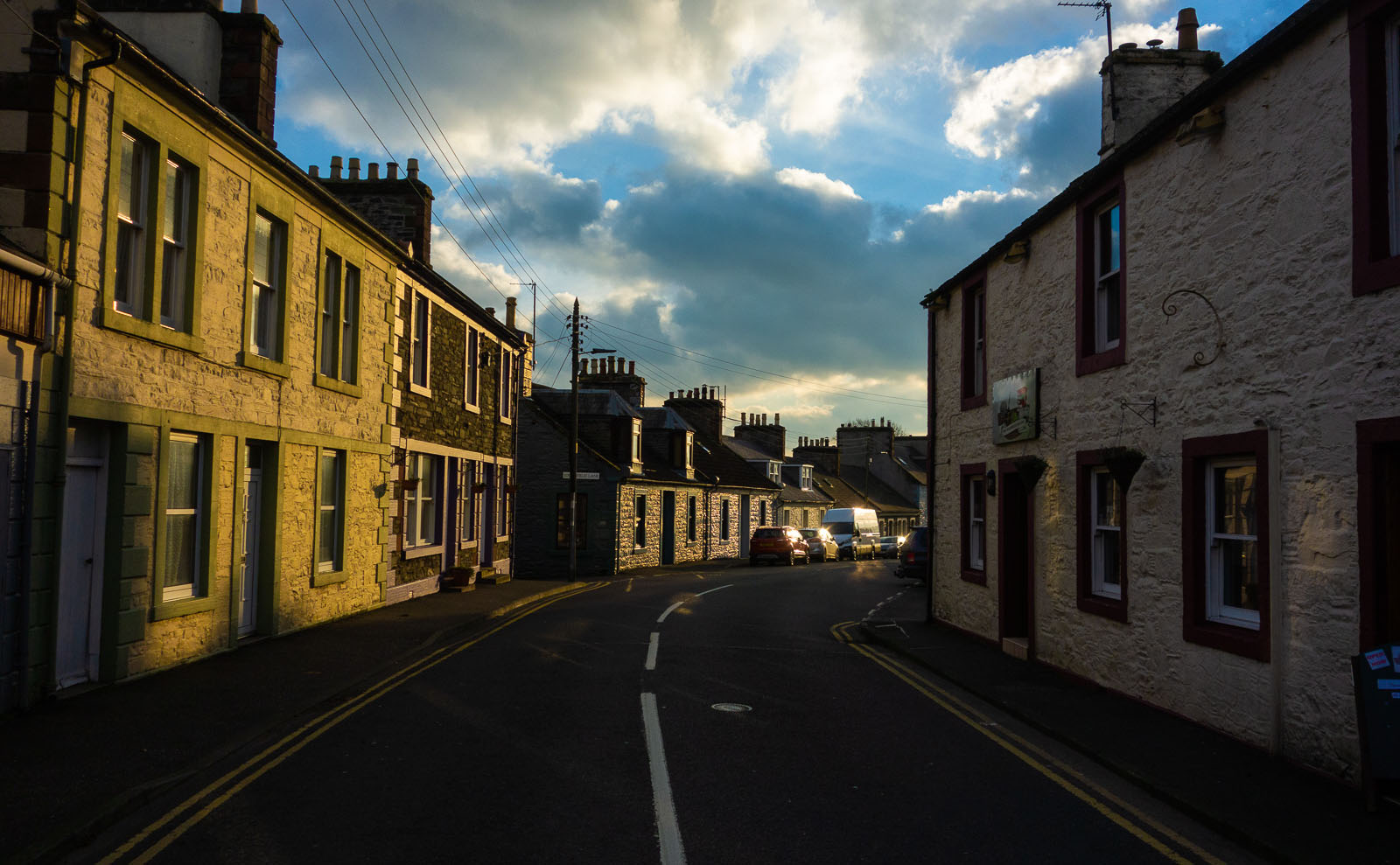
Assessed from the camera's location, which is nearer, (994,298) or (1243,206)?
(1243,206)

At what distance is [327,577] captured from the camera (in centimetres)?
1617

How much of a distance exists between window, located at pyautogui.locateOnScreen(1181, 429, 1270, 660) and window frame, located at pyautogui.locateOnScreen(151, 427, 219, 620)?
1115 cm

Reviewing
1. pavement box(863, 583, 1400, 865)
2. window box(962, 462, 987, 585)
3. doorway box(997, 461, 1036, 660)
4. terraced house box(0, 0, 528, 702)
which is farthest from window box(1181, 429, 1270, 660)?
terraced house box(0, 0, 528, 702)

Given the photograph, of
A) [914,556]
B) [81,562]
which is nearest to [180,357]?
[81,562]

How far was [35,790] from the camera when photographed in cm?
648

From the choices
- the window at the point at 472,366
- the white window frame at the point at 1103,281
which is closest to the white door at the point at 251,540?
the window at the point at 472,366

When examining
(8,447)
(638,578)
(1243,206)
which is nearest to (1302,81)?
(1243,206)

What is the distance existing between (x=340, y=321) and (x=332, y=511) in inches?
129

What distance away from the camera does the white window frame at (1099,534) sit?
11.6 metres

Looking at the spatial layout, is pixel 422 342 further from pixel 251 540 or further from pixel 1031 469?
pixel 1031 469

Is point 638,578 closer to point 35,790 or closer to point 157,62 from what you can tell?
point 157,62

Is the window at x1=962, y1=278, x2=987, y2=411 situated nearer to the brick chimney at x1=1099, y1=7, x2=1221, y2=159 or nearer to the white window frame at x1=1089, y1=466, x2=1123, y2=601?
the brick chimney at x1=1099, y1=7, x2=1221, y2=159

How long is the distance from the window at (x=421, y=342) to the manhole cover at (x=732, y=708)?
13.1m

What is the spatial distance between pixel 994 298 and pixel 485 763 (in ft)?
36.6
